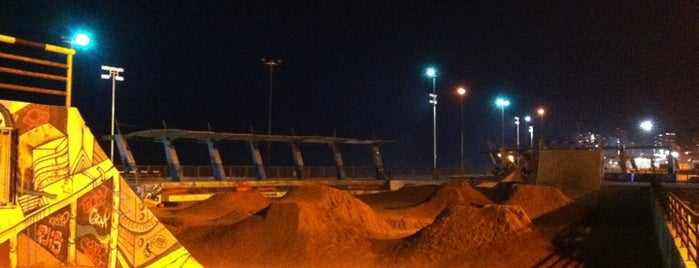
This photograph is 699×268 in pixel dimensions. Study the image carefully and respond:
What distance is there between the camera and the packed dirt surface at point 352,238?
71.6ft

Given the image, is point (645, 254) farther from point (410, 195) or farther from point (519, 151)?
point (519, 151)

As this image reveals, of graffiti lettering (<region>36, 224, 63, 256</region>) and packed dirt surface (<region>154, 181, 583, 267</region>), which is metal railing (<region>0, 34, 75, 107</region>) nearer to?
graffiti lettering (<region>36, 224, 63, 256</region>)

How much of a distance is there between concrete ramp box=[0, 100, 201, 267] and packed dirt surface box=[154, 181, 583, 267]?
12.2 m

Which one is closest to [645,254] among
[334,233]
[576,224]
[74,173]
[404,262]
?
[576,224]

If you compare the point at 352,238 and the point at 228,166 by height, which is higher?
the point at 228,166

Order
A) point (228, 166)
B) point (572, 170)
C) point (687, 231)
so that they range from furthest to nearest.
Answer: point (228, 166), point (572, 170), point (687, 231)

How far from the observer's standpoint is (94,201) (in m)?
9.35

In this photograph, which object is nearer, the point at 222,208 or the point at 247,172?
the point at 222,208

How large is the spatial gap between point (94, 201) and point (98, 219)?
0.27 metres

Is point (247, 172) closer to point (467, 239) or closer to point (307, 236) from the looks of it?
point (307, 236)

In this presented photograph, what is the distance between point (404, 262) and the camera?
21.7 meters

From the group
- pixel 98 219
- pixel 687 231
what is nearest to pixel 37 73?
pixel 98 219

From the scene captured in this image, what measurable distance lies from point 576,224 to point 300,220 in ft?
41.5

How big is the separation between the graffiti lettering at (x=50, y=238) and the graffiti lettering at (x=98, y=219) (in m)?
0.47
